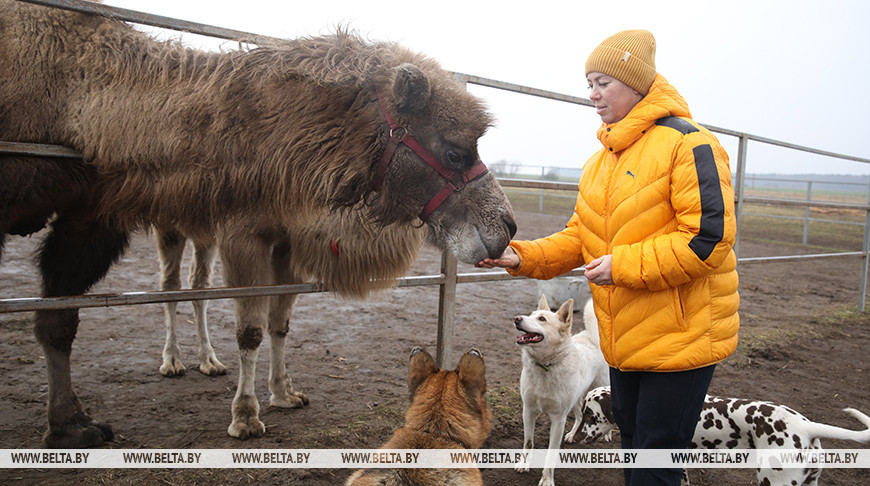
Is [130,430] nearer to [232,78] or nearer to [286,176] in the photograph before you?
[286,176]

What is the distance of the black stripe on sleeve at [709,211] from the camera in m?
1.75

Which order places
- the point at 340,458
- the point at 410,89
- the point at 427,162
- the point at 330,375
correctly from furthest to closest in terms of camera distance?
the point at 330,375, the point at 340,458, the point at 427,162, the point at 410,89

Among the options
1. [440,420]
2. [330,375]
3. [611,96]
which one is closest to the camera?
[440,420]

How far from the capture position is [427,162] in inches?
92.4

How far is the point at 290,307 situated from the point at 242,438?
38.2 inches

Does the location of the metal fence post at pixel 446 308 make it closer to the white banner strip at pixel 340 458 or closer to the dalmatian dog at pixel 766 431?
the white banner strip at pixel 340 458

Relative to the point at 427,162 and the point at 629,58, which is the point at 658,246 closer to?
the point at 629,58

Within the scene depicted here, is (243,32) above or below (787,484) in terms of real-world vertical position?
above

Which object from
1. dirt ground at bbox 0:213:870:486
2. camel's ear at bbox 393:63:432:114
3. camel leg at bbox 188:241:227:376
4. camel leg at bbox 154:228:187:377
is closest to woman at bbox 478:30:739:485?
camel's ear at bbox 393:63:432:114

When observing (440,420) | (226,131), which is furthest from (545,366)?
(226,131)

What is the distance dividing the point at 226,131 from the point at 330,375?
2551mm

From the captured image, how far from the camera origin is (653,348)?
1884mm

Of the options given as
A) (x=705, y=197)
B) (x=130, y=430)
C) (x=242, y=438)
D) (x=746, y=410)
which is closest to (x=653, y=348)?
(x=705, y=197)

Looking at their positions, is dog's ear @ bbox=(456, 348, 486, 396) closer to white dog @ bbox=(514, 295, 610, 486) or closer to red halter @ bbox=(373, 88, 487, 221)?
red halter @ bbox=(373, 88, 487, 221)
